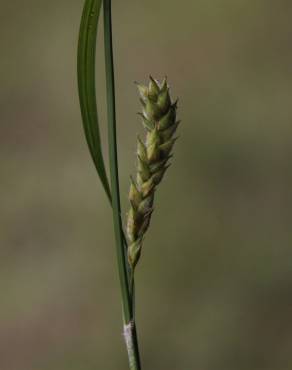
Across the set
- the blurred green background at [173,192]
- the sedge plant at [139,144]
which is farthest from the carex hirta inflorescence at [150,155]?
the blurred green background at [173,192]

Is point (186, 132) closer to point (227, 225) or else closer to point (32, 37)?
point (227, 225)

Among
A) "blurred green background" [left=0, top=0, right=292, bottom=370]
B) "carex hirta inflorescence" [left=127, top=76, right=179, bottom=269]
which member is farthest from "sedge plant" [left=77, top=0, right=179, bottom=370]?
"blurred green background" [left=0, top=0, right=292, bottom=370]

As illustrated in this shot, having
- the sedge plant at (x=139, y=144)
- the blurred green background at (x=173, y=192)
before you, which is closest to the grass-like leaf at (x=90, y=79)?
the sedge plant at (x=139, y=144)

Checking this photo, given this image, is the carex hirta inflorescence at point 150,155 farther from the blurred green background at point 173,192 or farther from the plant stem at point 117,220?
the blurred green background at point 173,192

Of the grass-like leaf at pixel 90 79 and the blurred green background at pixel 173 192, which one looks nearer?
the grass-like leaf at pixel 90 79

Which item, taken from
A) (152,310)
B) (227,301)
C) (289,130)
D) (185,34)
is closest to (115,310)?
(152,310)

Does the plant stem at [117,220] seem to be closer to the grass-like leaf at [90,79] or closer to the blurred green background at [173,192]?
the grass-like leaf at [90,79]
